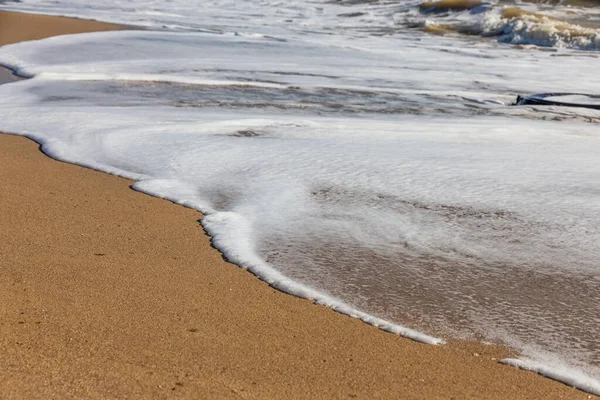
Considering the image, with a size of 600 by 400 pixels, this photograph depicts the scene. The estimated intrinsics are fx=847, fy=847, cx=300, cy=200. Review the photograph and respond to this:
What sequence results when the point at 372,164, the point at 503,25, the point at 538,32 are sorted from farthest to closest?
1. the point at 503,25
2. the point at 538,32
3. the point at 372,164

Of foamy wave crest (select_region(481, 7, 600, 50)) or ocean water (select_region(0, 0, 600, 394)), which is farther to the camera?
foamy wave crest (select_region(481, 7, 600, 50))

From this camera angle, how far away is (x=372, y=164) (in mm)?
5816

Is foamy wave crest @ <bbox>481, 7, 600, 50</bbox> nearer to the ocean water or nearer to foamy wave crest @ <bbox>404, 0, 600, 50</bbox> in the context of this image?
foamy wave crest @ <bbox>404, 0, 600, 50</bbox>

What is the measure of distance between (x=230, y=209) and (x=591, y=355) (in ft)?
7.49

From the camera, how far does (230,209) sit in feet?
15.6

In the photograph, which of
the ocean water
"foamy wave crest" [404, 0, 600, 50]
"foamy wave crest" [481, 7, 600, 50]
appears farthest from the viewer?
"foamy wave crest" [404, 0, 600, 50]

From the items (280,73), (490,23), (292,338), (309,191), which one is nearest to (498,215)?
(309,191)

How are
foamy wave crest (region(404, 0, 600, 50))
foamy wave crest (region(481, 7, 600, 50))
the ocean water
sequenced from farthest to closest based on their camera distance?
1. foamy wave crest (region(404, 0, 600, 50))
2. foamy wave crest (region(481, 7, 600, 50))
3. the ocean water

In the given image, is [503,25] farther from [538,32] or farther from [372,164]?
[372,164]

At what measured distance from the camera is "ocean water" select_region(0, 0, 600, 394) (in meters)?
3.55

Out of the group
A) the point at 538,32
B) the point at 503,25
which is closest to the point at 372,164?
the point at 538,32

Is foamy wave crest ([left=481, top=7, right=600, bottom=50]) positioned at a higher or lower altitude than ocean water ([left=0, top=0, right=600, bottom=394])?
lower

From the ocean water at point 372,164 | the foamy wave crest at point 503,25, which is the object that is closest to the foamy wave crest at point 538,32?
the foamy wave crest at point 503,25

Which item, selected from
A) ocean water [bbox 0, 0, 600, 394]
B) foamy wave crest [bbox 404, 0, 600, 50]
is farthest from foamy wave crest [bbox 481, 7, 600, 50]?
ocean water [bbox 0, 0, 600, 394]
